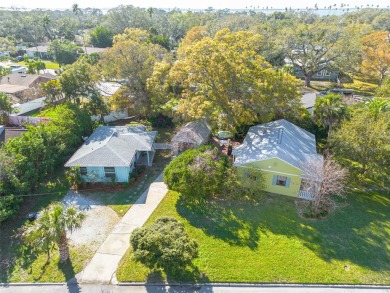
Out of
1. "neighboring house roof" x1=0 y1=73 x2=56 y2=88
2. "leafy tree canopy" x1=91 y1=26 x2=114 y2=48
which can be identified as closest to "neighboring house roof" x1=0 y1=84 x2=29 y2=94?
"neighboring house roof" x1=0 y1=73 x2=56 y2=88

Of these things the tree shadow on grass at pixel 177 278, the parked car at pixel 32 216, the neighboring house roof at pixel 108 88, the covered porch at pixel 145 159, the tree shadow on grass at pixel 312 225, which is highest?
the neighboring house roof at pixel 108 88

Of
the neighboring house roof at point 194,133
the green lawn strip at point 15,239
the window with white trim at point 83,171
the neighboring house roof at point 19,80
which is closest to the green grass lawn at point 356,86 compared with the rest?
the neighboring house roof at point 194,133

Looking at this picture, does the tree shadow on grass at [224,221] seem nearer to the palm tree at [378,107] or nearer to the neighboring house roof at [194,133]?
the neighboring house roof at [194,133]

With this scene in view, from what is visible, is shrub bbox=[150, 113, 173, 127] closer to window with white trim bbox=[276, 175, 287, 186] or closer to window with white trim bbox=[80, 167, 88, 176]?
window with white trim bbox=[80, 167, 88, 176]

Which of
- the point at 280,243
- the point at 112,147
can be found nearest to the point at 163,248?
the point at 280,243

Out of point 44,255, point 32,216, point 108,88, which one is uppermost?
point 108,88

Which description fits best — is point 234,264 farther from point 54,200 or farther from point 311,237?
point 54,200

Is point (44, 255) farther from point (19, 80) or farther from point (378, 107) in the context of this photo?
point (19, 80)
